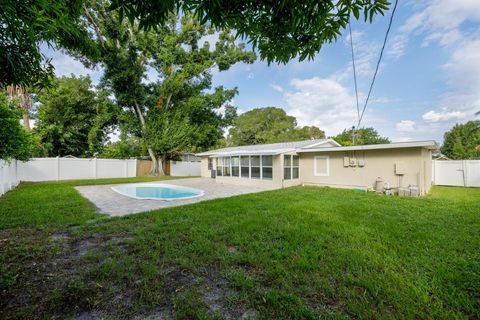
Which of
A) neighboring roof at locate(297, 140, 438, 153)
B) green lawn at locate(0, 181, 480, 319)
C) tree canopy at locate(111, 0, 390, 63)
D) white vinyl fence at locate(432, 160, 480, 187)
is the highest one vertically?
tree canopy at locate(111, 0, 390, 63)

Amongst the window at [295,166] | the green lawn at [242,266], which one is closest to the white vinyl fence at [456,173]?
the window at [295,166]

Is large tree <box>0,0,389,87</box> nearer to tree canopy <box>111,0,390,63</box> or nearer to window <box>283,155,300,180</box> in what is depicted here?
tree canopy <box>111,0,390,63</box>

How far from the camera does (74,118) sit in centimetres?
2156

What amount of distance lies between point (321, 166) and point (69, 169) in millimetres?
17762

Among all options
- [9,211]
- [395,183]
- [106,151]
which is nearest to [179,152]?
[106,151]

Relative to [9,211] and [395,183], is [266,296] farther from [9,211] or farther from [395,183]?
[395,183]

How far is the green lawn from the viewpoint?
2363mm

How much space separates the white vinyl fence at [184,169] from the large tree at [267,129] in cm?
1213

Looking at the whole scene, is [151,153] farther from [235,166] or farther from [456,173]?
[456,173]

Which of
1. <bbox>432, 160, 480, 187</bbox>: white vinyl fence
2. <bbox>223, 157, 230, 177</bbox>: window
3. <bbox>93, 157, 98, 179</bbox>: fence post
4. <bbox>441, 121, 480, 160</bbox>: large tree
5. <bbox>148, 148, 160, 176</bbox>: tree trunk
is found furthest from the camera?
<bbox>441, 121, 480, 160</bbox>: large tree

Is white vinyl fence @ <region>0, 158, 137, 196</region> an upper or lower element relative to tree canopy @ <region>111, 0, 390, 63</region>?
lower

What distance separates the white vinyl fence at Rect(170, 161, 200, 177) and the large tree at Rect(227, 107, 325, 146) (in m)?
12.1

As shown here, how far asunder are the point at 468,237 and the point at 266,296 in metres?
4.49

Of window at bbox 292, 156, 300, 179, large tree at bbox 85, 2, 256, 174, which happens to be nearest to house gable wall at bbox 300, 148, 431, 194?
window at bbox 292, 156, 300, 179
